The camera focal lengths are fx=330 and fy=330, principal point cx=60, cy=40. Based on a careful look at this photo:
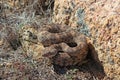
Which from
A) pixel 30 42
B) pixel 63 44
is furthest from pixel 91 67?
pixel 30 42

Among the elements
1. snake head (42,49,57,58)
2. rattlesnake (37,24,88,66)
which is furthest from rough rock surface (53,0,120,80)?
snake head (42,49,57,58)

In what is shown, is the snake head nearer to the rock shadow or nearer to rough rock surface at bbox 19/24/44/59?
rough rock surface at bbox 19/24/44/59

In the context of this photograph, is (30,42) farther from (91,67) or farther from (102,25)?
(102,25)

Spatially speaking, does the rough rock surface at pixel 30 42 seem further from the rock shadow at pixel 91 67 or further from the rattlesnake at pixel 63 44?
the rock shadow at pixel 91 67

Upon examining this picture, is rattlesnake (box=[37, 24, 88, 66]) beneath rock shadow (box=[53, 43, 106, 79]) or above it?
above

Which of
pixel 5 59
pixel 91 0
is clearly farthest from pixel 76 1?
pixel 5 59

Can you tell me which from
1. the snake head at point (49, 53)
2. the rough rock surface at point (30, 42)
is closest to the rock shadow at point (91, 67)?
the snake head at point (49, 53)

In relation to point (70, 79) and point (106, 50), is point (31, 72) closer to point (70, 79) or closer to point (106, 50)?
point (70, 79)

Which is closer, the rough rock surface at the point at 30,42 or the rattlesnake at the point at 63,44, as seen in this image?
the rattlesnake at the point at 63,44
